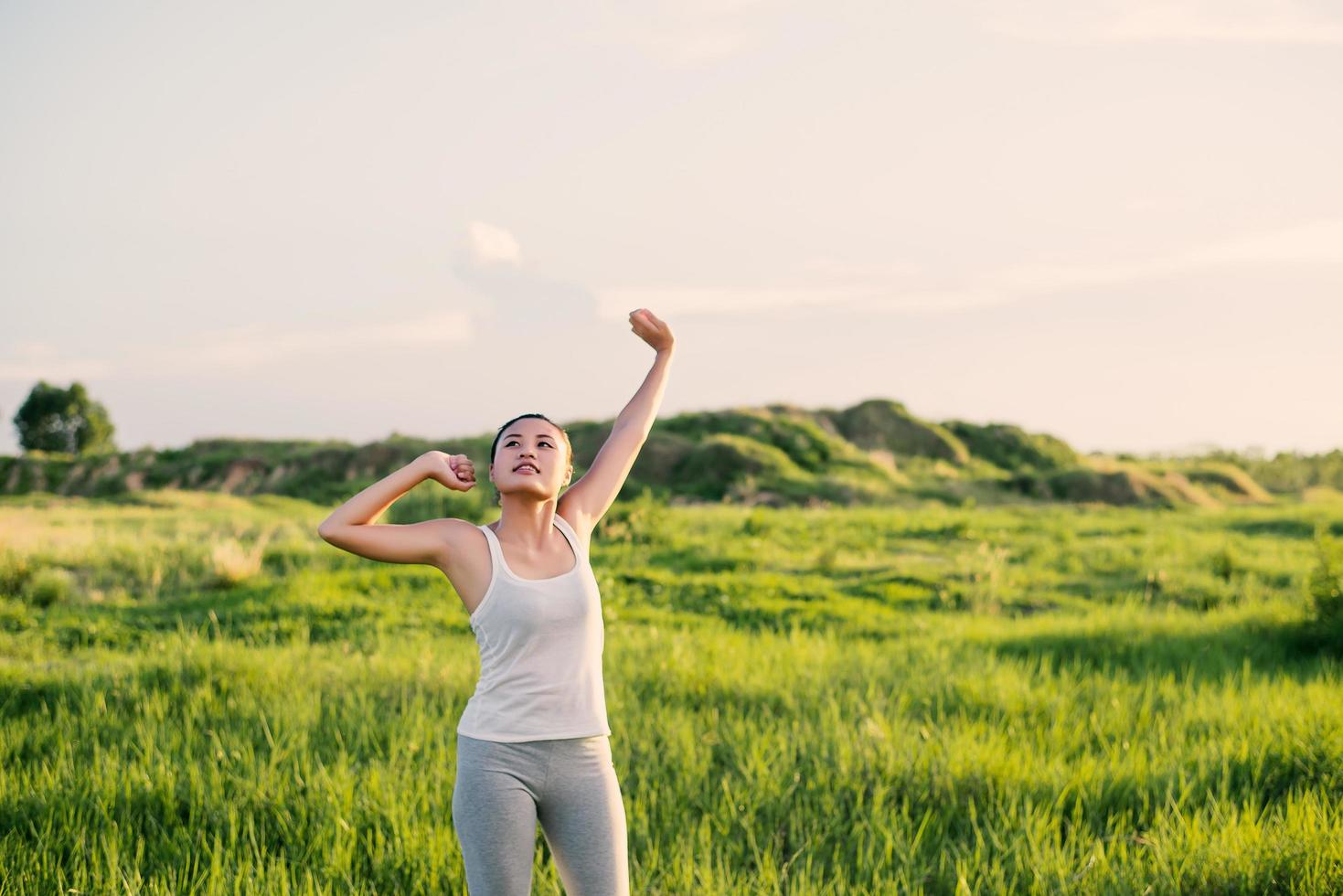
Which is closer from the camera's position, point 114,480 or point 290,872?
point 290,872

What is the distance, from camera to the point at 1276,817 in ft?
15.2

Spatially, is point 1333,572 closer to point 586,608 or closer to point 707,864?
point 707,864

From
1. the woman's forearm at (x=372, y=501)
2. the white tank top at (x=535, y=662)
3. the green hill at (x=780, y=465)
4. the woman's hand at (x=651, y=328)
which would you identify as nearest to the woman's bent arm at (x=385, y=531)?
the woman's forearm at (x=372, y=501)

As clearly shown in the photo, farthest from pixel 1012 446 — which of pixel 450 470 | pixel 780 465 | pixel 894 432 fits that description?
pixel 450 470

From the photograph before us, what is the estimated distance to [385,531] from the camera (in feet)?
9.79

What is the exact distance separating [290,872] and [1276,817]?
13.8 ft

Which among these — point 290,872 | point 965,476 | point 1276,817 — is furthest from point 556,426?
point 965,476

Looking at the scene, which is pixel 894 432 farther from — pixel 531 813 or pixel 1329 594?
pixel 531 813

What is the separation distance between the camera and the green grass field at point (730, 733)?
14.3 ft

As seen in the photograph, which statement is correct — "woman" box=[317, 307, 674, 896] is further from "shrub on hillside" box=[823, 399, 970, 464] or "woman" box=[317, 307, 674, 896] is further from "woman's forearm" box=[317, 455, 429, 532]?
"shrub on hillside" box=[823, 399, 970, 464]

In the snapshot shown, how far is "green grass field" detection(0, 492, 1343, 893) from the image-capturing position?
4.35 m

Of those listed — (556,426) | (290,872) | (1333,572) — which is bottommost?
(290,872)

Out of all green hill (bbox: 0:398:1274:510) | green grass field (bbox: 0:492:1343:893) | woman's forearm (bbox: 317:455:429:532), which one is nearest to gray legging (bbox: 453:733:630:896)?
woman's forearm (bbox: 317:455:429:532)

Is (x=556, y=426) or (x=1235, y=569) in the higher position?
(x=556, y=426)
